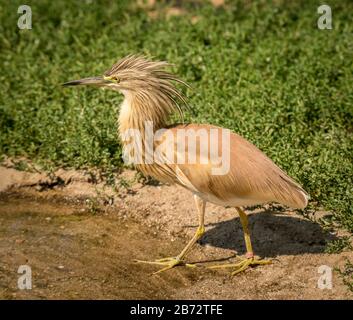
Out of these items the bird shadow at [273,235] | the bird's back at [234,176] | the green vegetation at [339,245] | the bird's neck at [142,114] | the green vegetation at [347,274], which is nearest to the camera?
the green vegetation at [347,274]

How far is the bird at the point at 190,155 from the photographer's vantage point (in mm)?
6340

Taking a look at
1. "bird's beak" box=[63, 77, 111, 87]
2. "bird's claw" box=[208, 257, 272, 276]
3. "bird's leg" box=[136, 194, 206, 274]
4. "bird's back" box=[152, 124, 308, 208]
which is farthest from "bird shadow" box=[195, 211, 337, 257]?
"bird's beak" box=[63, 77, 111, 87]

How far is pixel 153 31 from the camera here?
10.3m

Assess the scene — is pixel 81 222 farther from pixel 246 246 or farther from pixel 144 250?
pixel 246 246

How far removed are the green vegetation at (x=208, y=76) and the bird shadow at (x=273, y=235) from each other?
0.27 metres

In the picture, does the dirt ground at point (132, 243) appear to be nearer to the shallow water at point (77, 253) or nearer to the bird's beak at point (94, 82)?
the shallow water at point (77, 253)

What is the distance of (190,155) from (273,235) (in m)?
1.18

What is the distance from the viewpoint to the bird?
6340 millimetres

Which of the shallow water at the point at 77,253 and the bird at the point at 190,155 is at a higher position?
the bird at the point at 190,155

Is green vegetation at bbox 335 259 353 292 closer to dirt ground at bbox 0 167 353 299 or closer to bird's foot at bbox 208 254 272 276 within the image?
dirt ground at bbox 0 167 353 299

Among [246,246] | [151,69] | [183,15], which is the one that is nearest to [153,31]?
[183,15]

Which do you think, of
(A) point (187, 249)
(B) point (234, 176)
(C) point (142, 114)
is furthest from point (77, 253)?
(B) point (234, 176)

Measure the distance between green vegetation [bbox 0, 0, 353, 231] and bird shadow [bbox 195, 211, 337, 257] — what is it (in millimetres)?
272

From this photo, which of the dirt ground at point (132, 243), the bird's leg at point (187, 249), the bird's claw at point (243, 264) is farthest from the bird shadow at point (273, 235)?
the bird's leg at point (187, 249)
